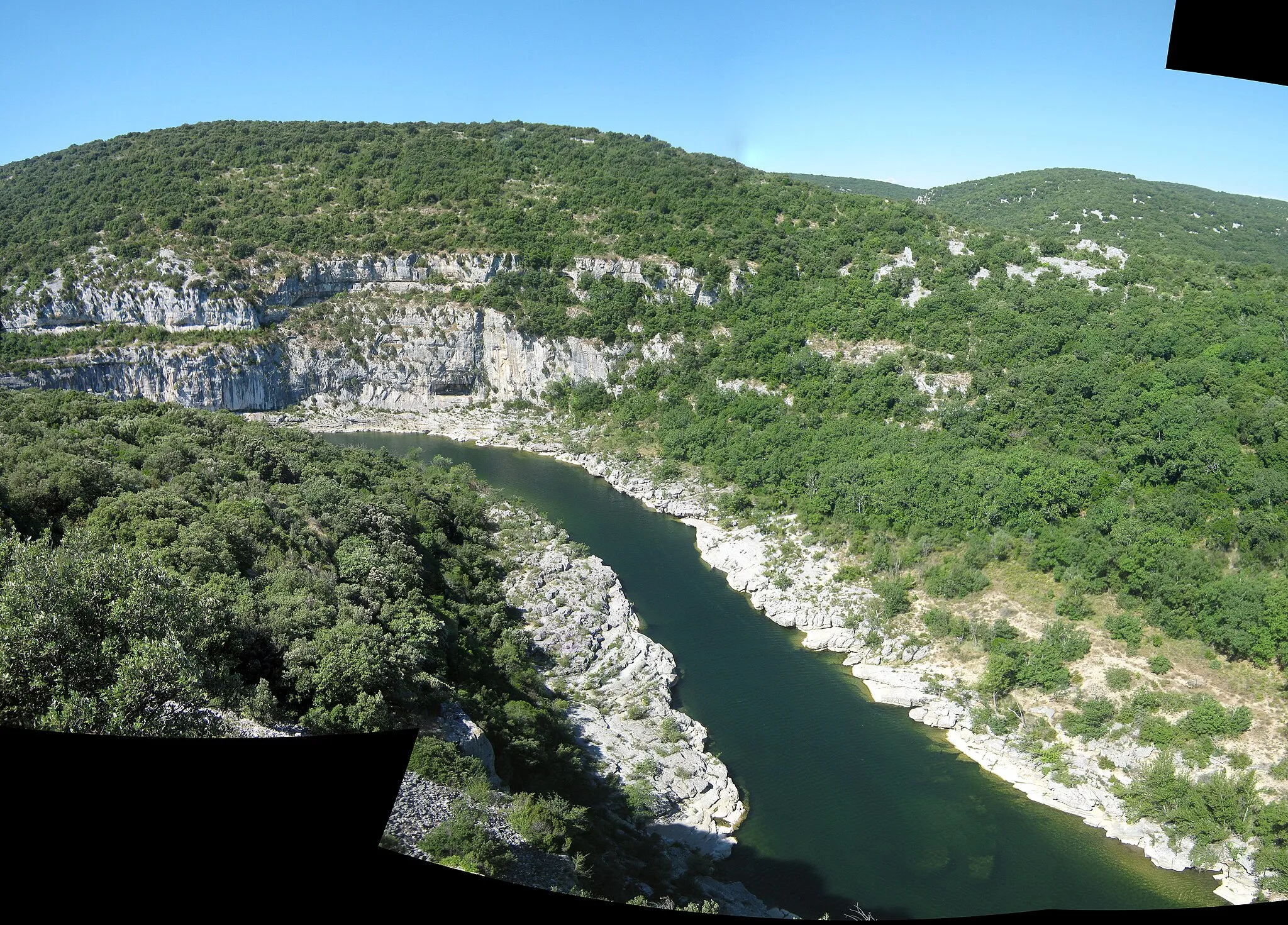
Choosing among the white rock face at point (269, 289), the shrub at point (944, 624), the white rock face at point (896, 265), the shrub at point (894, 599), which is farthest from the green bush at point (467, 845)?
the white rock face at point (269, 289)

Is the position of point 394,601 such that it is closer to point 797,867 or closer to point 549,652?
point 549,652

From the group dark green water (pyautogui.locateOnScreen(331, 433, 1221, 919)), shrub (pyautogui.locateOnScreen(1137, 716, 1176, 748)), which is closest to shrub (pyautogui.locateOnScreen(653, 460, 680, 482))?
dark green water (pyautogui.locateOnScreen(331, 433, 1221, 919))

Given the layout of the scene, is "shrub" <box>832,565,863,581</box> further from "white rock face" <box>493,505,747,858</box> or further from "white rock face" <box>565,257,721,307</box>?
"white rock face" <box>565,257,721,307</box>

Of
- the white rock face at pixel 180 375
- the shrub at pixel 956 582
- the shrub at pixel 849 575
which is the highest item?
the white rock face at pixel 180 375

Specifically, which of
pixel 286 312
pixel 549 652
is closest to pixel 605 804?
pixel 549 652

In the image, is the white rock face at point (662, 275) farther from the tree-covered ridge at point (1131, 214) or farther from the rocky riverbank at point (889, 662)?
the tree-covered ridge at point (1131, 214)

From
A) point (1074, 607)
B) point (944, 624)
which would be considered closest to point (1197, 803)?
point (1074, 607)
